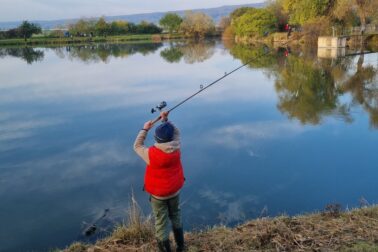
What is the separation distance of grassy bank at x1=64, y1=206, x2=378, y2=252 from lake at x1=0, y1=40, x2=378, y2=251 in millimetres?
1019

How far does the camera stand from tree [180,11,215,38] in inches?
2554

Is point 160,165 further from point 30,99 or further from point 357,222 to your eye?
point 30,99

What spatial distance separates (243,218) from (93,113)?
746cm

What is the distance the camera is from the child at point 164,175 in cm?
304

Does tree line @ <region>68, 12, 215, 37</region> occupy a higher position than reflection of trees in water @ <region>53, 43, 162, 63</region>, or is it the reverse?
tree line @ <region>68, 12, 215, 37</region>

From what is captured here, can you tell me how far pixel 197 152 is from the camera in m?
7.70

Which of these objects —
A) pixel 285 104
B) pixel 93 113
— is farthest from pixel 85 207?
pixel 285 104

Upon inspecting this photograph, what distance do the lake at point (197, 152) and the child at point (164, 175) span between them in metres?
1.66

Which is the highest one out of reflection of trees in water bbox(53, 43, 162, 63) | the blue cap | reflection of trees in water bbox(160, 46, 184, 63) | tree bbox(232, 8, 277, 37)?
tree bbox(232, 8, 277, 37)

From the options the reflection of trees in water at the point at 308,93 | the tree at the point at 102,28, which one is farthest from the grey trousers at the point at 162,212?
the tree at the point at 102,28

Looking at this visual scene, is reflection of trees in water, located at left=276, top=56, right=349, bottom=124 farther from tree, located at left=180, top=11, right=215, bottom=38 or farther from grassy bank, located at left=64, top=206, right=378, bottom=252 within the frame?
tree, located at left=180, top=11, right=215, bottom=38

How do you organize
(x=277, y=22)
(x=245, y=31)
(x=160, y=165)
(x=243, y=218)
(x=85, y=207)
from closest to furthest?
1. (x=160, y=165)
2. (x=243, y=218)
3. (x=85, y=207)
4. (x=277, y=22)
5. (x=245, y=31)

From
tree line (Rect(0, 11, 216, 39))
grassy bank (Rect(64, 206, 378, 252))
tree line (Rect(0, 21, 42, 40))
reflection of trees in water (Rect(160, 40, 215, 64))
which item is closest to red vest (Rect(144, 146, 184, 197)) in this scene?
grassy bank (Rect(64, 206, 378, 252))

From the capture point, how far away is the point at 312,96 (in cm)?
1309
